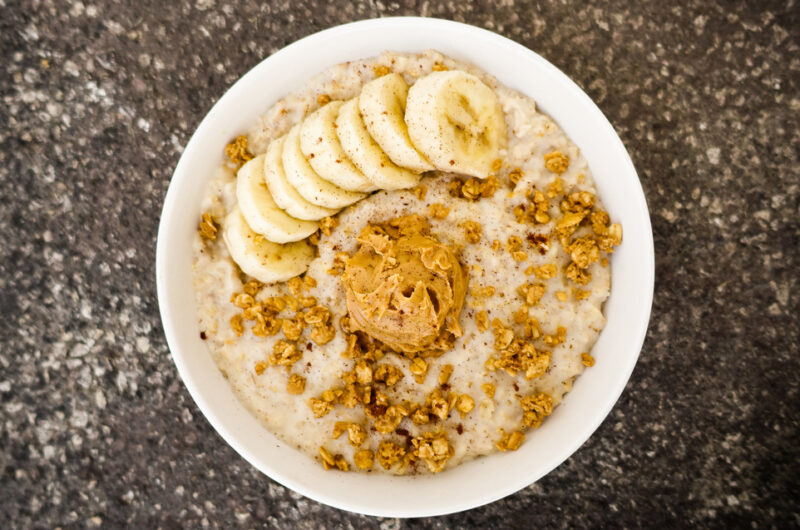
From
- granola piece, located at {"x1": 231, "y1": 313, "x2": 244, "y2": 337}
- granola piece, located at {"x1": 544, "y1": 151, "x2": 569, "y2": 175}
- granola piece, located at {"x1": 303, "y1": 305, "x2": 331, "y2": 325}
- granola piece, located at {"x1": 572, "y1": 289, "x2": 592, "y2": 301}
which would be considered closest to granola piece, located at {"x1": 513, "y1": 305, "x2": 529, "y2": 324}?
granola piece, located at {"x1": 572, "y1": 289, "x2": 592, "y2": 301}

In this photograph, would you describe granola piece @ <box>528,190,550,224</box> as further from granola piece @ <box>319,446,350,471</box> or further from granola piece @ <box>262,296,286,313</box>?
granola piece @ <box>319,446,350,471</box>

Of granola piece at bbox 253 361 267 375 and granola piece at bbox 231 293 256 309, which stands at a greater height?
granola piece at bbox 231 293 256 309

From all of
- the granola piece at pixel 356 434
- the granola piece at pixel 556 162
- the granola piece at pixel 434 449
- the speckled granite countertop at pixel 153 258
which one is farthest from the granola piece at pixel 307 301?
the granola piece at pixel 556 162

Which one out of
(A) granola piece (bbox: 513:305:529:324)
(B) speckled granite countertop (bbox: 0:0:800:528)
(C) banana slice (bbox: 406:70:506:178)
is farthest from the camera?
(B) speckled granite countertop (bbox: 0:0:800:528)

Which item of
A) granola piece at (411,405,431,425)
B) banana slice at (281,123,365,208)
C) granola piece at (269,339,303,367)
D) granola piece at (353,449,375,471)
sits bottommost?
granola piece at (353,449,375,471)

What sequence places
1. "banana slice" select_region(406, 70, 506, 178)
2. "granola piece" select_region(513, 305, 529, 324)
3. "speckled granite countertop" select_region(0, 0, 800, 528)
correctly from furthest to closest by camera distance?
"speckled granite countertop" select_region(0, 0, 800, 528) → "granola piece" select_region(513, 305, 529, 324) → "banana slice" select_region(406, 70, 506, 178)

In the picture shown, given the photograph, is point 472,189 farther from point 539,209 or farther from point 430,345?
point 430,345

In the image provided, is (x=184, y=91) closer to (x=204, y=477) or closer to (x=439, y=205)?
(x=439, y=205)

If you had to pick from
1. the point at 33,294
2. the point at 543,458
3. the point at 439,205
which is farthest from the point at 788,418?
the point at 33,294
